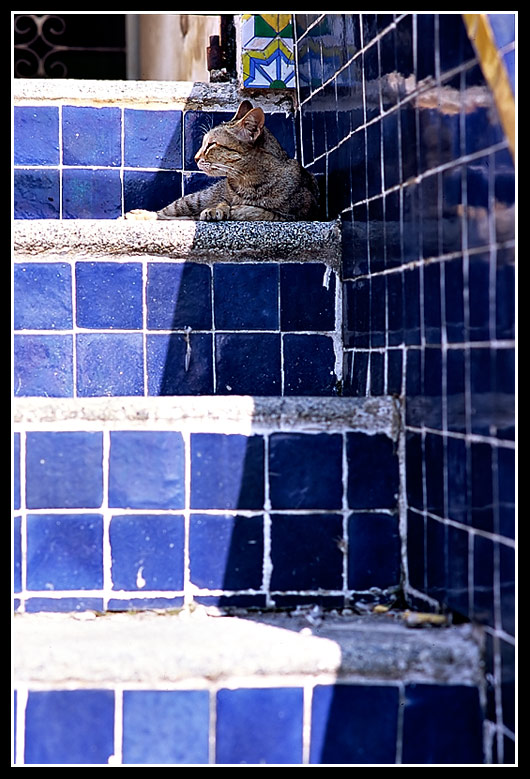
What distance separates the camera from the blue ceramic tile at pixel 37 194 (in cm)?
275

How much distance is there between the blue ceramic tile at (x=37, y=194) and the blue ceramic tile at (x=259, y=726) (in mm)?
1828

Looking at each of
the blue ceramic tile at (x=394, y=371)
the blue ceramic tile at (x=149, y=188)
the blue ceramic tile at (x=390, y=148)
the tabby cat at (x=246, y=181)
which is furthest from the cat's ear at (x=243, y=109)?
the blue ceramic tile at (x=394, y=371)

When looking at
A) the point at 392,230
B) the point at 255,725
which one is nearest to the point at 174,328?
the point at 392,230

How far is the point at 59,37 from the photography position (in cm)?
630

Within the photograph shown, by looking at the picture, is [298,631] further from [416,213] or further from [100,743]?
[416,213]

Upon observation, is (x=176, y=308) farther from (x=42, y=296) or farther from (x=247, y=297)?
(x=42, y=296)

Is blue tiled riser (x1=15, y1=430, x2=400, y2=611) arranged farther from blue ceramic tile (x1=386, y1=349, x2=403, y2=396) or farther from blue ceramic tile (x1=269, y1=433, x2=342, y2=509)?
blue ceramic tile (x1=386, y1=349, x2=403, y2=396)

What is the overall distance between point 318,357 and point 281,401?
2.13 feet

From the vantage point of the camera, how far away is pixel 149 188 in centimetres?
281

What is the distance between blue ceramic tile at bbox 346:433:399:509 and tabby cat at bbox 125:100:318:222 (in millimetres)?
1107

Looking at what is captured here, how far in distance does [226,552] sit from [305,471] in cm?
20

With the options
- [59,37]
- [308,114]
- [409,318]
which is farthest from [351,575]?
[59,37]

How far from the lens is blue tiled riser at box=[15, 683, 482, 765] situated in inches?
53.7

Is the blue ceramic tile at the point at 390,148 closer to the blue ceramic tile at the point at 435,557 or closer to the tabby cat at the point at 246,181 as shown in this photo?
the blue ceramic tile at the point at 435,557
